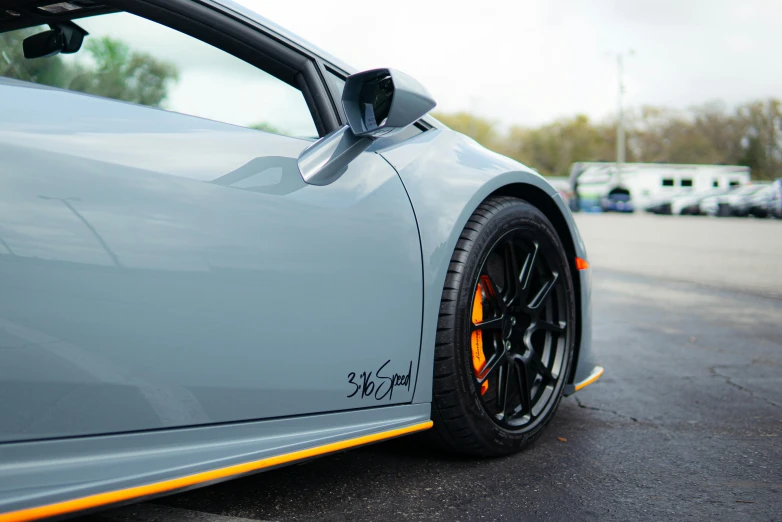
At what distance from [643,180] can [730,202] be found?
43.4ft

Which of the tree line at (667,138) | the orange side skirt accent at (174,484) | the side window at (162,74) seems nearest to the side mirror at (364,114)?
the side window at (162,74)

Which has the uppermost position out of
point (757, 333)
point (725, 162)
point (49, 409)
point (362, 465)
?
point (49, 409)

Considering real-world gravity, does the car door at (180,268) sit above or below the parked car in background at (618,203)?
above

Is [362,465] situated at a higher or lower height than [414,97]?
lower

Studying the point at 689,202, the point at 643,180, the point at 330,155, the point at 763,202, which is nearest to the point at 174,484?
the point at 330,155

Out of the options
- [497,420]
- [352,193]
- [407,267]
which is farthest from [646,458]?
[352,193]

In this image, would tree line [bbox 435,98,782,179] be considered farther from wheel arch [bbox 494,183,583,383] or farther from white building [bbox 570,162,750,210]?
wheel arch [bbox 494,183,583,383]

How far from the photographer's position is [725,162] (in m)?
65.6

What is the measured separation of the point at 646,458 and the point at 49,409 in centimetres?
181

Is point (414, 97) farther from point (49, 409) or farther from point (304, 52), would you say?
point (49, 409)

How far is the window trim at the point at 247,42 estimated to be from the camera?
1.67m

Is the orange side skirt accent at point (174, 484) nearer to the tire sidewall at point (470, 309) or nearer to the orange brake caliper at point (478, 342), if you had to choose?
the tire sidewall at point (470, 309)

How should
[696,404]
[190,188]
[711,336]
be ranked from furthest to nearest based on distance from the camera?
[711,336], [696,404], [190,188]

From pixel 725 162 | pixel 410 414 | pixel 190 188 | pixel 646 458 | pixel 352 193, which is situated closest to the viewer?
pixel 190 188
